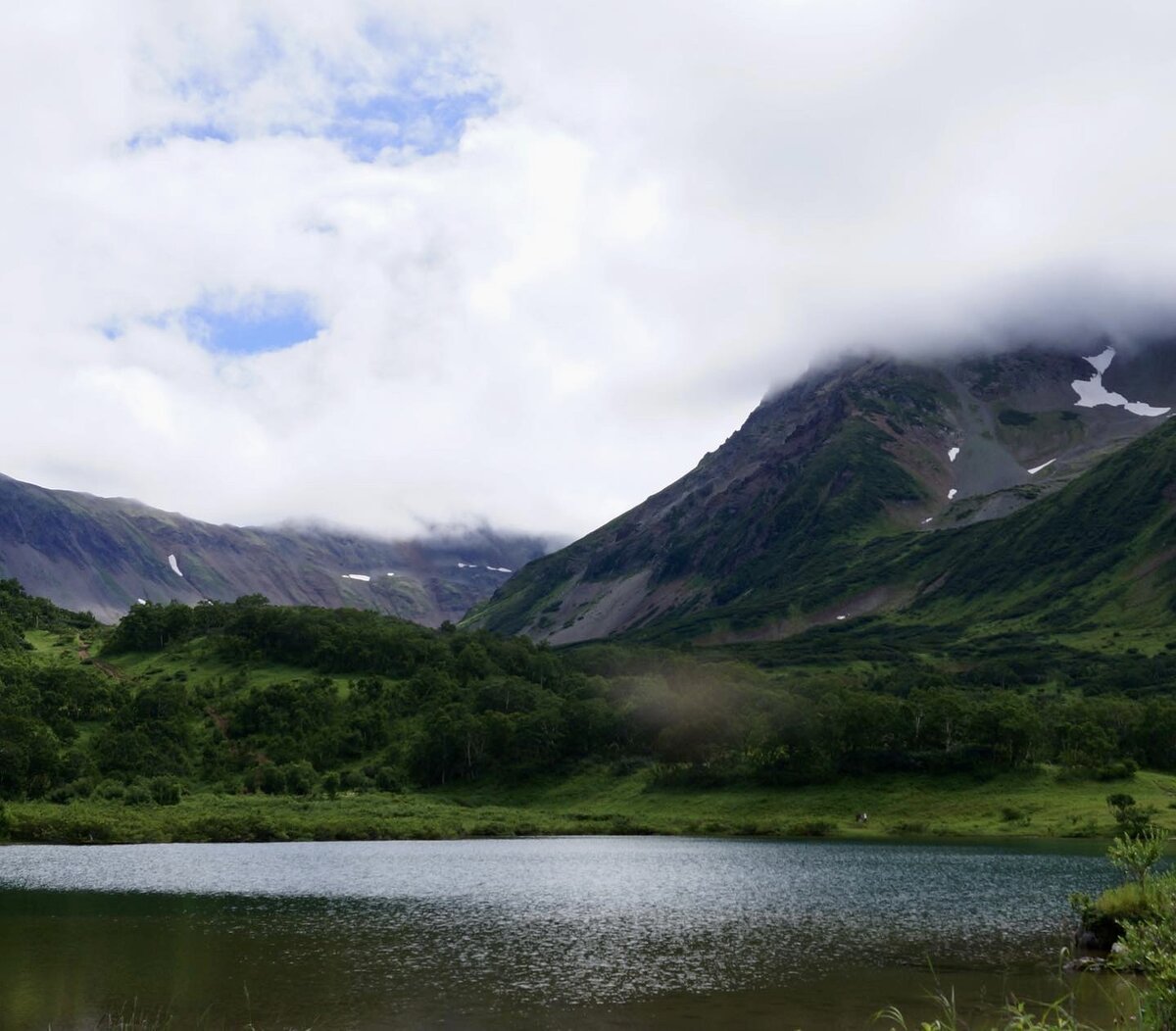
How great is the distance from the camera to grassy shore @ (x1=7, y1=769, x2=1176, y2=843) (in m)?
125

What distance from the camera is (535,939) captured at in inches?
2185

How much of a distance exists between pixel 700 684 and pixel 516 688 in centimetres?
3327

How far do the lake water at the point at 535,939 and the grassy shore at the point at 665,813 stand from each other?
2760cm

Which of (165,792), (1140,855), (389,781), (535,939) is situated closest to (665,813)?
(389,781)

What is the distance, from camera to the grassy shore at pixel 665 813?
125 m

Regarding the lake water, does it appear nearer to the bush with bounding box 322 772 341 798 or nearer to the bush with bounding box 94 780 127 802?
the bush with bounding box 94 780 127 802

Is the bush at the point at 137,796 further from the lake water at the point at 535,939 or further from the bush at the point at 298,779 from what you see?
the lake water at the point at 535,939

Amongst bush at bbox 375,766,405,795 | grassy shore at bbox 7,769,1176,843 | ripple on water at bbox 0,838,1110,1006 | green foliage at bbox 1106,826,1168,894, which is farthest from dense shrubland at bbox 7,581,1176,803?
green foliage at bbox 1106,826,1168,894

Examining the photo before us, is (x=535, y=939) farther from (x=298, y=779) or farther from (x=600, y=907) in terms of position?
(x=298, y=779)

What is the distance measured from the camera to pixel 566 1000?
41656 mm

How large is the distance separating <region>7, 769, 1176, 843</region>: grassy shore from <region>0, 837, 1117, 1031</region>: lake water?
27.6 meters

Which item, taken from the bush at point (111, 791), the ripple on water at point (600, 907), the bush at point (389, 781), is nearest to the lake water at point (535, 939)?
the ripple on water at point (600, 907)

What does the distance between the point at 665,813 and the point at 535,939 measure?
8960cm

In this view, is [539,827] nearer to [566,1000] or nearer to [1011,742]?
[1011,742]
